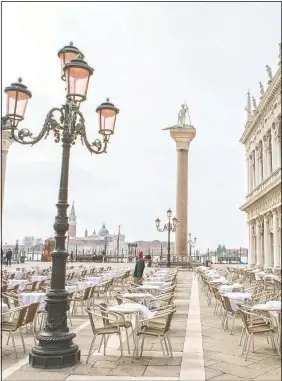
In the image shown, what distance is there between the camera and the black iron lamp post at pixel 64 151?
5992 millimetres

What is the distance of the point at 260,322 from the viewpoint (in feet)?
24.4

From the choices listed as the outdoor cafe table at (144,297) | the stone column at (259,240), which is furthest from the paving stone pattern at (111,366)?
the stone column at (259,240)

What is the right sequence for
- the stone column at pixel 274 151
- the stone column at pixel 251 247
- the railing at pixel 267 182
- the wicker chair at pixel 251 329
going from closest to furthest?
the wicker chair at pixel 251 329 < the railing at pixel 267 182 < the stone column at pixel 274 151 < the stone column at pixel 251 247

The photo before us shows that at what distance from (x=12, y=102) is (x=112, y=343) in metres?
4.35

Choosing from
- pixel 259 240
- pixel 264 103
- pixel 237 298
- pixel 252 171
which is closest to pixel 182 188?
pixel 252 171

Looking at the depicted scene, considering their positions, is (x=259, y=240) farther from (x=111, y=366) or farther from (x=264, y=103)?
(x=111, y=366)

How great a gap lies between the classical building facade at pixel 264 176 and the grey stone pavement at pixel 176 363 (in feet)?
63.5

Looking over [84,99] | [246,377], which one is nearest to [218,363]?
[246,377]

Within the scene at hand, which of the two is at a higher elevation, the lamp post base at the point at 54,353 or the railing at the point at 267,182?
the railing at the point at 267,182

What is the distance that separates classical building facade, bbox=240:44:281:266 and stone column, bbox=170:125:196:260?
5637 mm

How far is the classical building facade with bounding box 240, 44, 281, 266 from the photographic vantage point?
93.4 ft

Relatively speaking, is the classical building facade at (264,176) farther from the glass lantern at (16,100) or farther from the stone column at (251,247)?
the glass lantern at (16,100)

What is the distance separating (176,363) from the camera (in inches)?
240

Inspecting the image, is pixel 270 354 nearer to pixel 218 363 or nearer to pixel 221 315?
pixel 218 363
